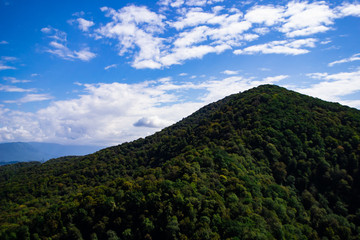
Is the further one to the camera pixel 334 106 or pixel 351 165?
pixel 334 106

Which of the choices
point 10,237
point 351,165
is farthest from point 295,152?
point 10,237

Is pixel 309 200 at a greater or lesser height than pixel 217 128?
lesser

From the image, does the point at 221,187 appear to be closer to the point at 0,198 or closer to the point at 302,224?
the point at 302,224

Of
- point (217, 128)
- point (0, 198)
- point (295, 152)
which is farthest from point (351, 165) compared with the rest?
point (0, 198)

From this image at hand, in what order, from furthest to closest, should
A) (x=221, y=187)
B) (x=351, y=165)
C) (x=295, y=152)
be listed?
(x=295, y=152) < (x=351, y=165) < (x=221, y=187)

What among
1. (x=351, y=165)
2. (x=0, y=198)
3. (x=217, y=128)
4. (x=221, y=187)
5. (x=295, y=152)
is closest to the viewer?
(x=221, y=187)

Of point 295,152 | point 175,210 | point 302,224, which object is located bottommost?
point 302,224

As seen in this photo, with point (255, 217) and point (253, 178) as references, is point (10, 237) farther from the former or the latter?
point (253, 178)
